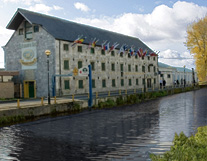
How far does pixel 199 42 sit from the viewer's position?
48625 mm

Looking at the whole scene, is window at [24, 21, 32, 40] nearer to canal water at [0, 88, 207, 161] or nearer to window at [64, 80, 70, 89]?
window at [64, 80, 70, 89]

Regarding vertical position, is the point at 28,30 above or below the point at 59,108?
above

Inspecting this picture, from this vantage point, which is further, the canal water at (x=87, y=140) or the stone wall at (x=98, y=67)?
the stone wall at (x=98, y=67)

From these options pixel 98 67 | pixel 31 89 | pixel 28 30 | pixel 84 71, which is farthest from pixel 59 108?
pixel 98 67

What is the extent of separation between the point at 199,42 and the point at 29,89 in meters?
34.7

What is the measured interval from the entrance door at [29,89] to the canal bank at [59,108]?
33.6 feet

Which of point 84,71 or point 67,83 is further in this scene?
point 67,83

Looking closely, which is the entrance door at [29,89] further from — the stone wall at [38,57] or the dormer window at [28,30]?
the dormer window at [28,30]

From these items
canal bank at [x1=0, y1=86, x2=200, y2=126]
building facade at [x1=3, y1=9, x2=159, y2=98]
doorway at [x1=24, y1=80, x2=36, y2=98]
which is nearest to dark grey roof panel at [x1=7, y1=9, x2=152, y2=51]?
building facade at [x1=3, y1=9, x2=159, y2=98]

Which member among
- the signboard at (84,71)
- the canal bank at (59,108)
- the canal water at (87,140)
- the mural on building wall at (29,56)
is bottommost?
the canal water at (87,140)

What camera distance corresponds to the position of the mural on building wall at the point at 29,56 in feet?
102

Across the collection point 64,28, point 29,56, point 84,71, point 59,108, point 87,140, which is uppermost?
point 64,28

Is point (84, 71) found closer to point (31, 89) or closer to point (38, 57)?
point (38, 57)

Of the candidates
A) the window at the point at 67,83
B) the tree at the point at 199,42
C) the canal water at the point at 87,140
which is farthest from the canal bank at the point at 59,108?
the tree at the point at 199,42
